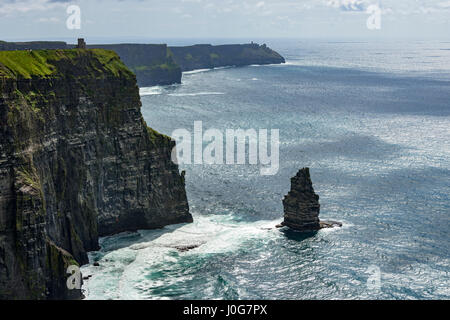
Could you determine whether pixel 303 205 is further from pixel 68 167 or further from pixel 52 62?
pixel 52 62

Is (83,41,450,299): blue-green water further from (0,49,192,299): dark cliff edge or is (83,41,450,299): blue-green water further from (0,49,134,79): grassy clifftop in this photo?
(0,49,134,79): grassy clifftop

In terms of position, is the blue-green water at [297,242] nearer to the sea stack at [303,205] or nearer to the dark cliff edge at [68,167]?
the sea stack at [303,205]

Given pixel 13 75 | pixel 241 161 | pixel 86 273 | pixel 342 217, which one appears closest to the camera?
pixel 13 75

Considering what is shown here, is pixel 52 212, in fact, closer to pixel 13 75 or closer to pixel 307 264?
pixel 13 75

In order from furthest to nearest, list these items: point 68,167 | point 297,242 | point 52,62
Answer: point 297,242, point 52,62, point 68,167

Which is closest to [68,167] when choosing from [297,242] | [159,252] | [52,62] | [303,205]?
[52,62]
